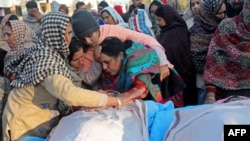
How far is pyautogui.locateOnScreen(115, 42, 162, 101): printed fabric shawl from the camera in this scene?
221 cm

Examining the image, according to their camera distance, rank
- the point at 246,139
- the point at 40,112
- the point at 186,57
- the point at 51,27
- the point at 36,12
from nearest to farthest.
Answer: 1. the point at 246,139
2. the point at 51,27
3. the point at 40,112
4. the point at 186,57
5. the point at 36,12

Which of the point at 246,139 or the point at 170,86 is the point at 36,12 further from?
the point at 246,139

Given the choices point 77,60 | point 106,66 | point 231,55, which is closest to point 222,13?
point 231,55

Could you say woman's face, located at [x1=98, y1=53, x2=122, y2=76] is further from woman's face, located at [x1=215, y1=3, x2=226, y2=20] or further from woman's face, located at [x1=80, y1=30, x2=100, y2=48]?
woman's face, located at [x1=215, y1=3, x2=226, y2=20]

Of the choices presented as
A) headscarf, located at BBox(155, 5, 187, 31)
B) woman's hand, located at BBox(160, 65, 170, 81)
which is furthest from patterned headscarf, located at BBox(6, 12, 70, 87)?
headscarf, located at BBox(155, 5, 187, 31)

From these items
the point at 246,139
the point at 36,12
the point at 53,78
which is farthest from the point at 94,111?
the point at 36,12

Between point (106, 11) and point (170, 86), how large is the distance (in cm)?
208

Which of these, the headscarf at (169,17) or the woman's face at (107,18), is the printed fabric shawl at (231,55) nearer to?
the headscarf at (169,17)

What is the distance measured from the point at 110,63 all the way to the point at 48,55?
39 centimetres

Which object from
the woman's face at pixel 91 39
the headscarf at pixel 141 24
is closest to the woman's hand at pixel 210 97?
the woman's face at pixel 91 39

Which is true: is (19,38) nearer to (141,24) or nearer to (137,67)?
(137,67)

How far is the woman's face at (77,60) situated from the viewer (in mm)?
2227

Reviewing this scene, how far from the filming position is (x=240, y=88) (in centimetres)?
250

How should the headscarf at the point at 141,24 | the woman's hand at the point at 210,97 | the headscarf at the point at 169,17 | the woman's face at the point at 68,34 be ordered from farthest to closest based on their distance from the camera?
1. the headscarf at the point at 141,24
2. the headscarf at the point at 169,17
3. the woman's hand at the point at 210,97
4. the woman's face at the point at 68,34
